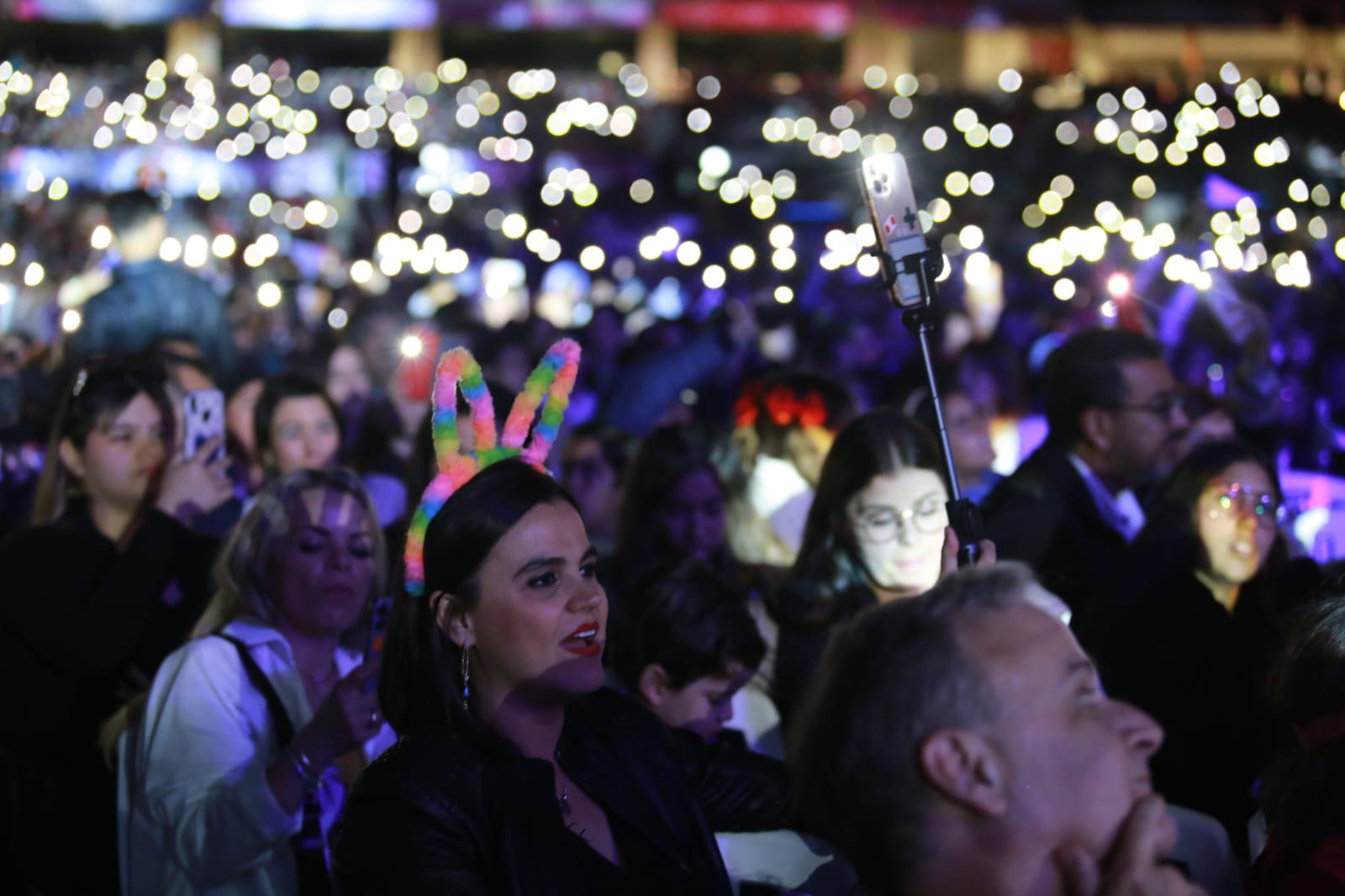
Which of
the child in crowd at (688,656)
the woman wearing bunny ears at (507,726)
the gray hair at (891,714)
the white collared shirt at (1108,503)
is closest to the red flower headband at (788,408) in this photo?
the white collared shirt at (1108,503)

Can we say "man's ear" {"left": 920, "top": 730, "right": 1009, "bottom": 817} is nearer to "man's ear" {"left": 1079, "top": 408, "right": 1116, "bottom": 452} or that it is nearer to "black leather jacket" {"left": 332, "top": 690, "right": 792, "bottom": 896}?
"black leather jacket" {"left": 332, "top": 690, "right": 792, "bottom": 896}

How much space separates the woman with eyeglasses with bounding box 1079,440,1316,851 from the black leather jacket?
1.81m

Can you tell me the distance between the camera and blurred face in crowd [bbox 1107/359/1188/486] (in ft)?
16.8

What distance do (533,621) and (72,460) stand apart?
8.48 ft

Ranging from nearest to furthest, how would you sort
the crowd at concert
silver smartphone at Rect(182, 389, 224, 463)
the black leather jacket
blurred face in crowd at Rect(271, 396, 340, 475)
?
the crowd at concert < the black leather jacket < silver smartphone at Rect(182, 389, 224, 463) < blurred face in crowd at Rect(271, 396, 340, 475)

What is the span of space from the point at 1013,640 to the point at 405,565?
132 centimetres

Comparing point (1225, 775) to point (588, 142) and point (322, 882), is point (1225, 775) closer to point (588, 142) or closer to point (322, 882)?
point (322, 882)

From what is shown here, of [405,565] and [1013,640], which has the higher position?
[405,565]

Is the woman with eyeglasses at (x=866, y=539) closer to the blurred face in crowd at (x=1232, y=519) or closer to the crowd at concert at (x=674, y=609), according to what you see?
the crowd at concert at (x=674, y=609)

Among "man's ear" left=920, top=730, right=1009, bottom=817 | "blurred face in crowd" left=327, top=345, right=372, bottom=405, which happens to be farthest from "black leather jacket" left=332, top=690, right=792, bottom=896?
"blurred face in crowd" left=327, top=345, right=372, bottom=405

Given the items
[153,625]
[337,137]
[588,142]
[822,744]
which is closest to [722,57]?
[588,142]

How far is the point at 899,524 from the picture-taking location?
4.27 meters

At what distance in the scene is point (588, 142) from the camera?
21.9m

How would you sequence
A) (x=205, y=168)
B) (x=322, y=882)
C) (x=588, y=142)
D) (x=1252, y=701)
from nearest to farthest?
(x=322, y=882) < (x=1252, y=701) < (x=205, y=168) < (x=588, y=142)
